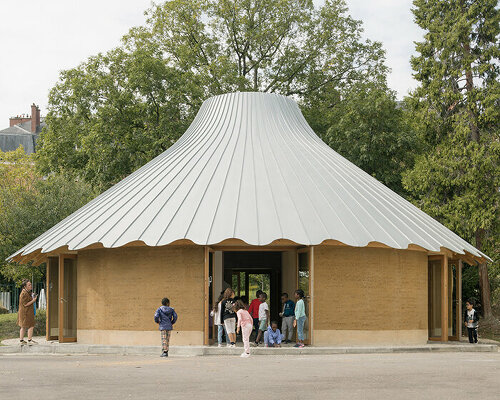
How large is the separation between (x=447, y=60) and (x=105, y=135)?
666 inches

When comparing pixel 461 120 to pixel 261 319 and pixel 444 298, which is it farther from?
pixel 261 319

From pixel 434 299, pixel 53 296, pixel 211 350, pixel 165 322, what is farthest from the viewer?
pixel 53 296

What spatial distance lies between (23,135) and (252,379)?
196 ft

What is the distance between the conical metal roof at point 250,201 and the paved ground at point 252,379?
4669 millimetres

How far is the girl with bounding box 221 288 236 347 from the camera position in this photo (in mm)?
17750

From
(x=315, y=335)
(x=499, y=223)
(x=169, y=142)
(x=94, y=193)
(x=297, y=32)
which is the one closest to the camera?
(x=315, y=335)

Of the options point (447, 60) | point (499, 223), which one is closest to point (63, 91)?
point (447, 60)

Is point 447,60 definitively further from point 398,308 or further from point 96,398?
point 96,398

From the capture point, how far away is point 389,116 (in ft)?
111

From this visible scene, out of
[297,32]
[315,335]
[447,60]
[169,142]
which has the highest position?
[297,32]

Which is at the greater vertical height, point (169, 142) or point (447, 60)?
point (447, 60)

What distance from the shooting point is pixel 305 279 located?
64.4ft

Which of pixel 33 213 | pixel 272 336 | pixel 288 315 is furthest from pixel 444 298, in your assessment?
pixel 33 213

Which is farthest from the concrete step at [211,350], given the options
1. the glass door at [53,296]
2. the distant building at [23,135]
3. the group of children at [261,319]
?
the distant building at [23,135]
